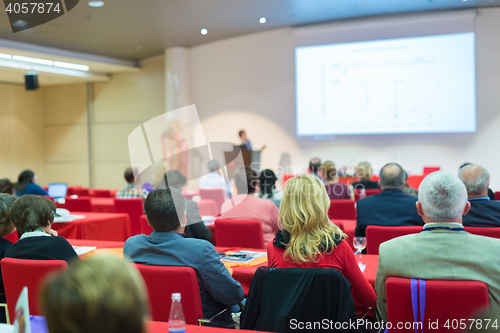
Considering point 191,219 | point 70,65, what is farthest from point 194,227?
point 70,65

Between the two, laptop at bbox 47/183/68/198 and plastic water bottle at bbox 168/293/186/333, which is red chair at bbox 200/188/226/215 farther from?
plastic water bottle at bbox 168/293/186/333

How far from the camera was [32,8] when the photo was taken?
8055mm

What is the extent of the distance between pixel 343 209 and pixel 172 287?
9.46 feet

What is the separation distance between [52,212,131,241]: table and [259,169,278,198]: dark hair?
67.8 inches

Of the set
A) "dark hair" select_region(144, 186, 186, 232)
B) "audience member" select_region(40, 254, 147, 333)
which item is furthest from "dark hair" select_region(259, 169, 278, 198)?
"audience member" select_region(40, 254, 147, 333)

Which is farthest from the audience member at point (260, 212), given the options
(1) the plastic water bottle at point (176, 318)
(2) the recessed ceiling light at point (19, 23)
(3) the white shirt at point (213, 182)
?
(2) the recessed ceiling light at point (19, 23)

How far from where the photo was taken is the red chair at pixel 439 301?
1539mm

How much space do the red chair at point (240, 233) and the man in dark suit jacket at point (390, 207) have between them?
2.58 feet

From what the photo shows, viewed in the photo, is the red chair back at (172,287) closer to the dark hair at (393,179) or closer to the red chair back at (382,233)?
the red chair back at (382,233)

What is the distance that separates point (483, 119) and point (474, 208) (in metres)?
7.42

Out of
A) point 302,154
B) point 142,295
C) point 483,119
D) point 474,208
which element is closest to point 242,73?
point 302,154

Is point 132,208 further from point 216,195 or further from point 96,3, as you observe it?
point 96,3

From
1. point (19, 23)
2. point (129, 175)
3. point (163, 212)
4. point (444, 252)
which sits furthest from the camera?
point (19, 23)

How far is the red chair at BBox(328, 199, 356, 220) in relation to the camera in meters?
4.46
